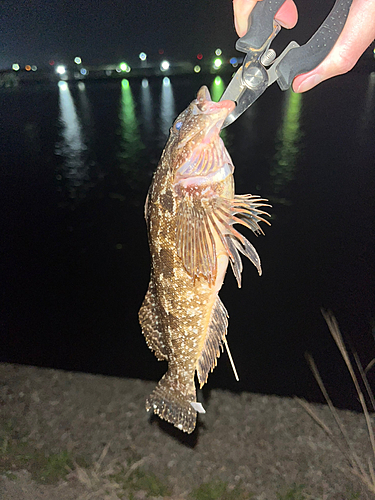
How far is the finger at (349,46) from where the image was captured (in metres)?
0.93

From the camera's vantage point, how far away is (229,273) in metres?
4.20

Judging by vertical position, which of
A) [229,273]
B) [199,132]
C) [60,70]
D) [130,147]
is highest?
[60,70]

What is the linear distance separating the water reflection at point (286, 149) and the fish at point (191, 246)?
14.7 ft

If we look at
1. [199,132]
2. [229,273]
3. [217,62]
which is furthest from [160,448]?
[217,62]

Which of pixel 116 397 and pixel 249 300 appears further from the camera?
pixel 249 300

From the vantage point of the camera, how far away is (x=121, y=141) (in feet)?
30.4

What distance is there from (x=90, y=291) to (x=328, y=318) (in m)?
2.52

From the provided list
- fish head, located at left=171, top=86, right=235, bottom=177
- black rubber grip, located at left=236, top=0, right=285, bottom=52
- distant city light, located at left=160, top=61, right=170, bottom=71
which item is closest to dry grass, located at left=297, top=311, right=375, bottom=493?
fish head, located at left=171, top=86, right=235, bottom=177

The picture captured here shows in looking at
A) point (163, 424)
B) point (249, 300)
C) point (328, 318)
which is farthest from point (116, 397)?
point (328, 318)

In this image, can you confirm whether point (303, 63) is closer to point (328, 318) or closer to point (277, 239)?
point (328, 318)

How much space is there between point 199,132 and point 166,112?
1253cm

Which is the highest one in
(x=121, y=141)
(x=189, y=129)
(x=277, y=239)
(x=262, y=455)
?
(x=189, y=129)

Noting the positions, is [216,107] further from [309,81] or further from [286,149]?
[286,149]

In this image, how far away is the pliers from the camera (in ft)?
3.26
